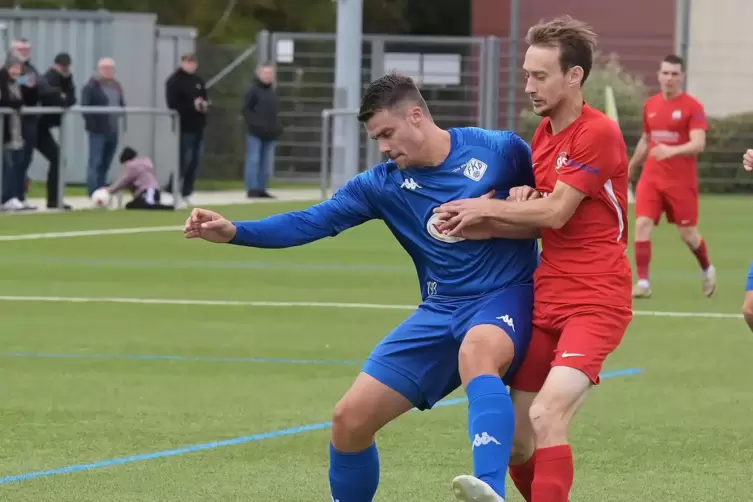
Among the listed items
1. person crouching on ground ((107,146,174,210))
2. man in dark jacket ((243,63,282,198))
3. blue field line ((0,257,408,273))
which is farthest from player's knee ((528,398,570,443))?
man in dark jacket ((243,63,282,198))

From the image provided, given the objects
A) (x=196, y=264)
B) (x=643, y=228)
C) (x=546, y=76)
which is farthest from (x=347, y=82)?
(x=546, y=76)

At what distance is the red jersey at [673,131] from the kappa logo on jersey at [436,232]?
937 centimetres

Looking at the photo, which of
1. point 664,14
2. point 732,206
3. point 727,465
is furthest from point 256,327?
point 664,14

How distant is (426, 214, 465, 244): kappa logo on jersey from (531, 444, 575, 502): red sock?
90 cm

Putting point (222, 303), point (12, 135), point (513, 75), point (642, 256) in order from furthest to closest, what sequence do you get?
point (513, 75) → point (12, 135) → point (642, 256) → point (222, 303)

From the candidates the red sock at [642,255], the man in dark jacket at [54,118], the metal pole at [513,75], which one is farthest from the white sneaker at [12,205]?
the metal pole at [513,75]

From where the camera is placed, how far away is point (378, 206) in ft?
22.5

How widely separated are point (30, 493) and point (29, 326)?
5.76 m

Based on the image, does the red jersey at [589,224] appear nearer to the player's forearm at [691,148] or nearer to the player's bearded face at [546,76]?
the player's bearded face at [546,76]

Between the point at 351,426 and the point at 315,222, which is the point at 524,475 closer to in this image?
the point at 351,426

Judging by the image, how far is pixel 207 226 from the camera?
6758 millimetres

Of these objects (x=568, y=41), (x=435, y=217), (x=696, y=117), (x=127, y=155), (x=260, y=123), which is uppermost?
(x=568, y=41)

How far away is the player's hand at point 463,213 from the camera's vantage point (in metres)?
6.36

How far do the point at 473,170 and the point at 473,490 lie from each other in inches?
57.5
